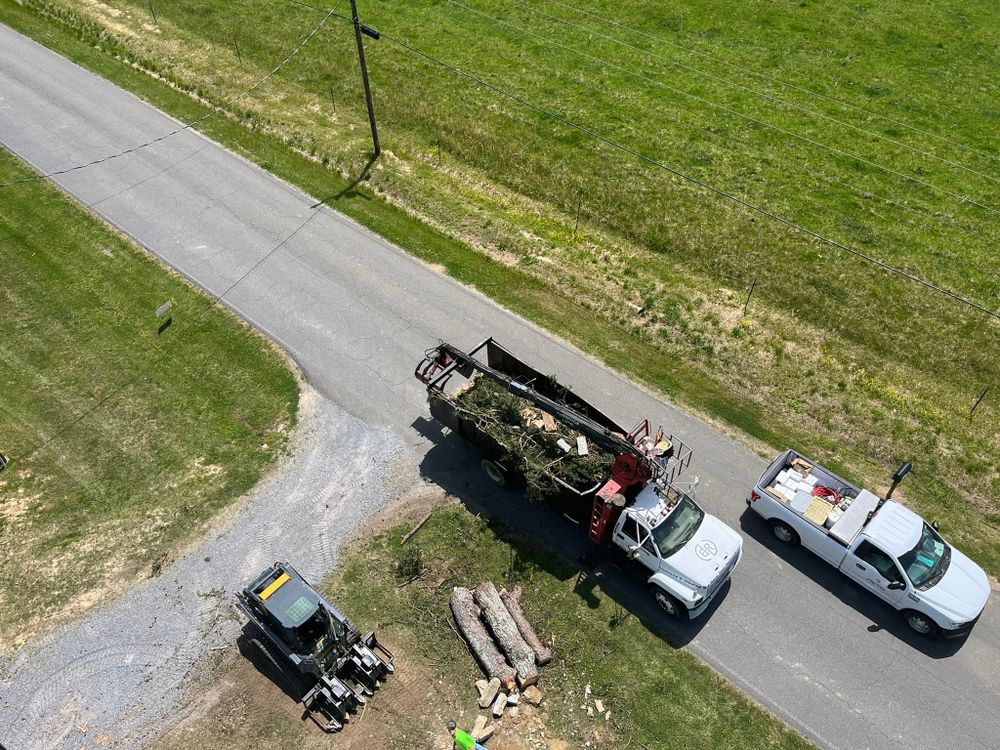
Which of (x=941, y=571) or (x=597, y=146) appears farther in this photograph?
(x=597, y=146)

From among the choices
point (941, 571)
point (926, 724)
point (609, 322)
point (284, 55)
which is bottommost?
point (926, 724)

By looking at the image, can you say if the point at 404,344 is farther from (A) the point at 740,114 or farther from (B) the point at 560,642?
(A) the point at 740,114

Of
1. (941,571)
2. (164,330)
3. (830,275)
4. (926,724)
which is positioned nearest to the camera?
(926,724)

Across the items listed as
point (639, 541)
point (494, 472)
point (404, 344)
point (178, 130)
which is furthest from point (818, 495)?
point (178, 130)

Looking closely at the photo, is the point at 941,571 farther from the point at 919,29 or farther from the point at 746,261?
the point at 919,29

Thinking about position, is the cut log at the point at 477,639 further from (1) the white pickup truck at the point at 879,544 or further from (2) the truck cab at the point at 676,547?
(1) the white pickup truck at the point at 879,544

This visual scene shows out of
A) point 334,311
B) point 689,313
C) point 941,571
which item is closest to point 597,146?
point 689,313
